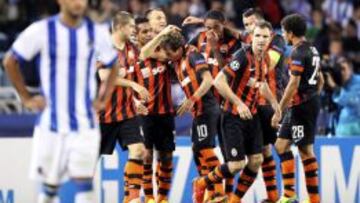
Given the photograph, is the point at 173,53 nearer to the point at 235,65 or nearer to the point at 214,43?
the point at 214,43

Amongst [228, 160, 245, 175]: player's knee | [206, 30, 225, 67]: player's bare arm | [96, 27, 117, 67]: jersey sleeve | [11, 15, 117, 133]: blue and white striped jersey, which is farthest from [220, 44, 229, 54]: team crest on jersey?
[11, 15, 117, 133]: blue and white striped jersey

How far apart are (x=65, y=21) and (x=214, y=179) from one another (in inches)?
150

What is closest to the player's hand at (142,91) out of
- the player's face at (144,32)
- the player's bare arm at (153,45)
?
the player's bare arm at (153,45)

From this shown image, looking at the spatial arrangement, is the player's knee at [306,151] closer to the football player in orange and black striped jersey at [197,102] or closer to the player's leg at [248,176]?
the player's leg at [248,176]

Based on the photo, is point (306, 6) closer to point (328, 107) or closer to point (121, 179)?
point (328, 107)

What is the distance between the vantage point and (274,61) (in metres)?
13.0

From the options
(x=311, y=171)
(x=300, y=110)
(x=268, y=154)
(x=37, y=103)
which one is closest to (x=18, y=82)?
(x=37, y=103)

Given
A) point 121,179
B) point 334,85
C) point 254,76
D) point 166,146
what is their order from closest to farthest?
point 254,76 → point 166,146 → point 121,179 → point 334,85

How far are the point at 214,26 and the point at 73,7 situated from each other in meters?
4.29

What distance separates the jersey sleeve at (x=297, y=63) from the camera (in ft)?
40.2

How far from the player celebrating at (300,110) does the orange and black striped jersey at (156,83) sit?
1.32 meters

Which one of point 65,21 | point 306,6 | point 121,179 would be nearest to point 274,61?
point 121,179

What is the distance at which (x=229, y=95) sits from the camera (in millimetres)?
11828

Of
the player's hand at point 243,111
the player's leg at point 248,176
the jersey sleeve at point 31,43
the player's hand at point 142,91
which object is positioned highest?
the jersey sleeve at point 31,43
